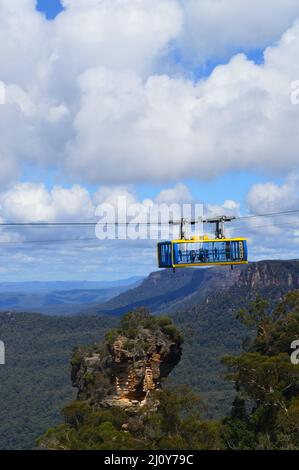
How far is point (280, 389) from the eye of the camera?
140 feet

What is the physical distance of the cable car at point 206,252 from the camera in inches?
1351

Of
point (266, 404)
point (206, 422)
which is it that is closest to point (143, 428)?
point (206, 422)

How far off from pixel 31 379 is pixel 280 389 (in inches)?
4504

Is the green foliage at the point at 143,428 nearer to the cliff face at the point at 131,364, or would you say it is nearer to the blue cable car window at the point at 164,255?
the cliff face at the point at 131,364

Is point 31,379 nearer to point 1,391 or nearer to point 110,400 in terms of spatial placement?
point 1,391

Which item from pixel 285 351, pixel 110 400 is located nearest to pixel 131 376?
pixel 110 400

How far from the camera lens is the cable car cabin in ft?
113

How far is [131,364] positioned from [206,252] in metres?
21.6

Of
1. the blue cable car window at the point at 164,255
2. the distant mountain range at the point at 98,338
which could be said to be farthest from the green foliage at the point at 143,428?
the distant mountain range at the point at 98,338

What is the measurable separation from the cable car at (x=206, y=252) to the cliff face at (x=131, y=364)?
2048 cm

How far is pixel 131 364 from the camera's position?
53.1 m

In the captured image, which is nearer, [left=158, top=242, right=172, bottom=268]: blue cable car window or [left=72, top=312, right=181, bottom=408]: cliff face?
[left=158, top=242, right=172, bottom=268]: blue cable car window

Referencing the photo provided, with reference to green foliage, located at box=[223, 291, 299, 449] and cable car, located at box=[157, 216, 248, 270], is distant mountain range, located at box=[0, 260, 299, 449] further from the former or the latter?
cable car, located at box=[157, 216, 248, 270]

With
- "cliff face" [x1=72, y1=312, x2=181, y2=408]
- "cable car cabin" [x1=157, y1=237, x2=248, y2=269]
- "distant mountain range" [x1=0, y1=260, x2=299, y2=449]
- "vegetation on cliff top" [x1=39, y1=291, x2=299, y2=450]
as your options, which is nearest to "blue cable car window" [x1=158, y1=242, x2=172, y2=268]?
"cable car cabin" [x1=157, y1=237, x2=248, y2=269]
